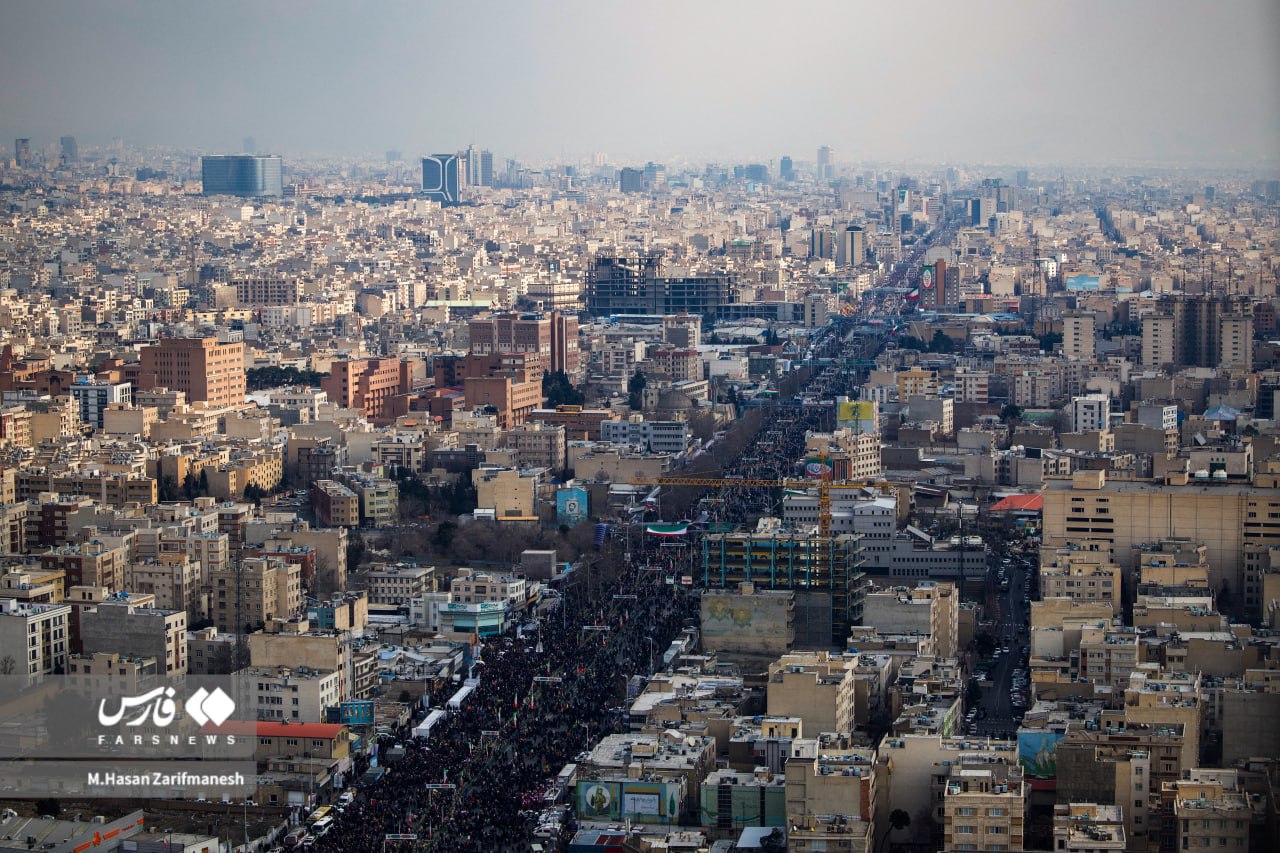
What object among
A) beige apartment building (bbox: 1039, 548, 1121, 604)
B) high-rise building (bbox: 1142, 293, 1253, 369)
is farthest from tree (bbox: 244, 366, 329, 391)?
beige apartment building (bbox: 1039, 548, 1121, 604)

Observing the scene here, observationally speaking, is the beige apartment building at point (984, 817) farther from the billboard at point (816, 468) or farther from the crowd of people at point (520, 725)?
the billboard at point (816, 468)

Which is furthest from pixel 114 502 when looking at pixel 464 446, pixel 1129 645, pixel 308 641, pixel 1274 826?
pixel 1274 826

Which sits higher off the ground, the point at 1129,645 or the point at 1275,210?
the point at 1275,210

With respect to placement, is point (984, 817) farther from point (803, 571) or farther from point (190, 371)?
point (190, 371)

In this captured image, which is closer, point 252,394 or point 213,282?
point 252,394

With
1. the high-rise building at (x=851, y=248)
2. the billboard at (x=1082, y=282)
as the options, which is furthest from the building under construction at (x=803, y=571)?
the high-rise building at (x=851, y=248)

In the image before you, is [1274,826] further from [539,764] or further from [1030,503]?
[1030,503]

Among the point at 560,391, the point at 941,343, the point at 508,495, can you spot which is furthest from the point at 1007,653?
the point at 941,343
